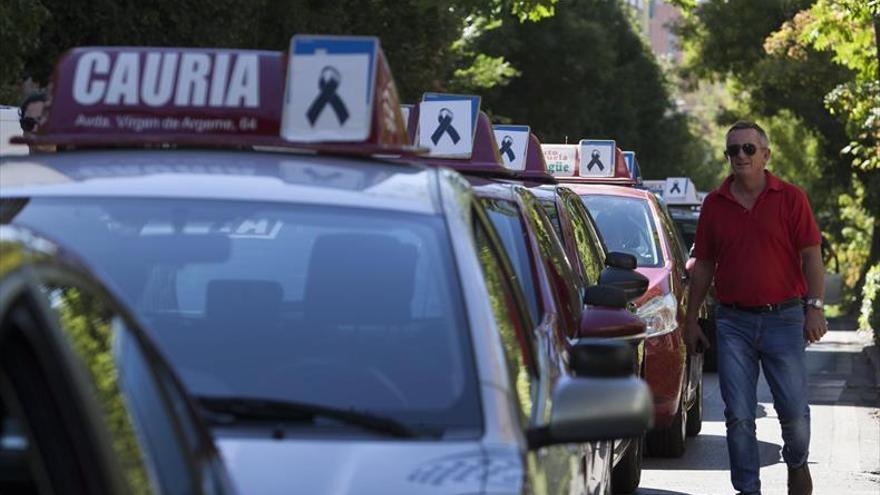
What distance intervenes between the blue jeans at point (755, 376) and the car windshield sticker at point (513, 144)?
476 centimetres

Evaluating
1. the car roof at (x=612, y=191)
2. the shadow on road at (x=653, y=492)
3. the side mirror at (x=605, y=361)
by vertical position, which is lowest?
the shadow on road at (x=653, y=492)

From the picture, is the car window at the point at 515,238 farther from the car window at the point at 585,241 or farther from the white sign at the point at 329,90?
the car window at the point at 585,241

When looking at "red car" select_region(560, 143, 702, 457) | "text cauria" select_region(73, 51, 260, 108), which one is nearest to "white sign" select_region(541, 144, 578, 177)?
"red car" select_region(560, 143, 702, 457)

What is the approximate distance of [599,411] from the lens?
Answer: 4070 mm

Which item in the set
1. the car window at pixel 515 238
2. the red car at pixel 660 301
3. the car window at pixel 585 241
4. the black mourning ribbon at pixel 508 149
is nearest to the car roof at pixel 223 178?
the car window at pixel 515 238

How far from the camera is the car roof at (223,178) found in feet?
15.6

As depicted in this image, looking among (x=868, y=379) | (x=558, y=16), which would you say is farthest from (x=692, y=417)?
(x=558, y=16)

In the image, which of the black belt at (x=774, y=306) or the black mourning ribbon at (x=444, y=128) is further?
the black mourning ribbon at (x=444, y=128)

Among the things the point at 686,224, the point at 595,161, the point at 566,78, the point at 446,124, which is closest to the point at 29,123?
the point at 446,124

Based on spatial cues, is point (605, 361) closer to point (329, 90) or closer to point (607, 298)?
point (329, 90)

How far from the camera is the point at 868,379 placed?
2097 centimetres

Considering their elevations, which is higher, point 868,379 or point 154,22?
point 154,22

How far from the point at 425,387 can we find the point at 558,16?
45672mm

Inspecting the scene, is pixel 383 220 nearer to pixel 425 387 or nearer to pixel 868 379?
pixel 425 387
